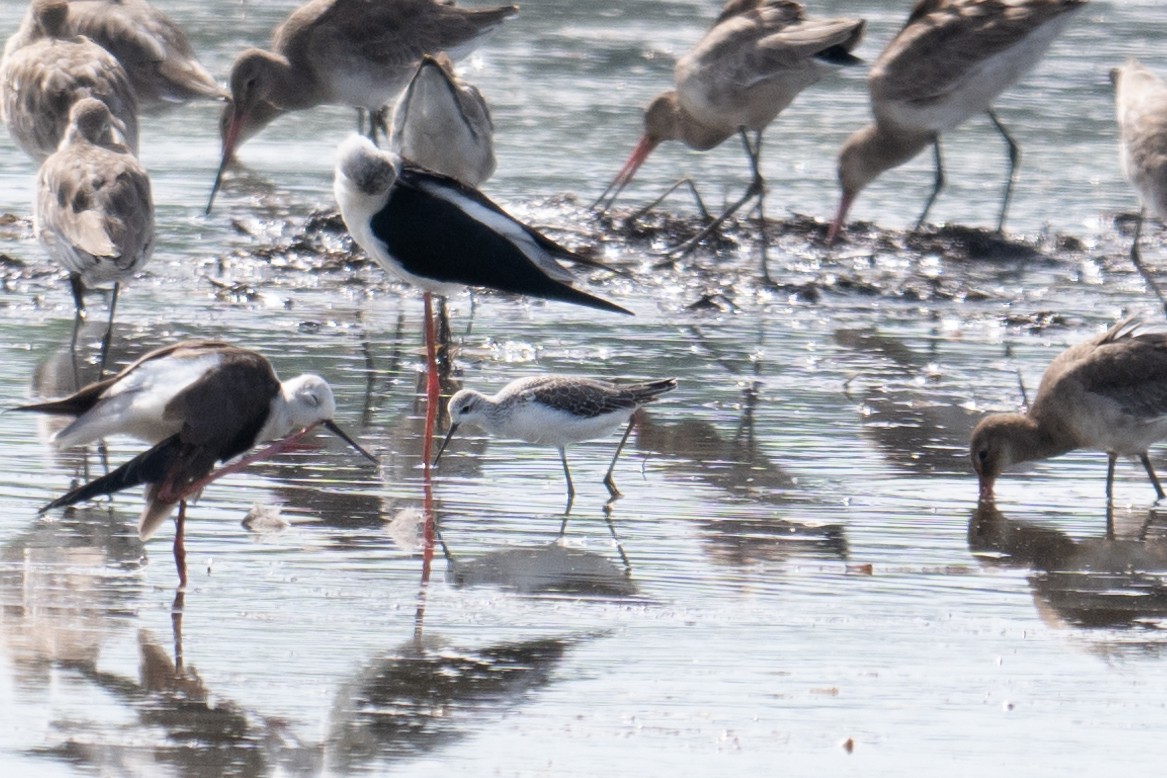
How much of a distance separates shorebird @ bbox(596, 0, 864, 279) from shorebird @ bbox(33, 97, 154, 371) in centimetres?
369

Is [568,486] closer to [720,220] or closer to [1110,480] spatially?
[1110,480]

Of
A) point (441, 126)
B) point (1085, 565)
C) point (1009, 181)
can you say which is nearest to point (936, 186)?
point (1009, 181)

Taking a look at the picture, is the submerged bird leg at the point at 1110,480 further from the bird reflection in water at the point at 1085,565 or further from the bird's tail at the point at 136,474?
the bird's tail at the point at 136,474

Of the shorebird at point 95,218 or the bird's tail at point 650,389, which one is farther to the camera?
the shorebird at point 95,218

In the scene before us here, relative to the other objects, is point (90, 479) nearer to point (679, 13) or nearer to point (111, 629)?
point (111, 629)

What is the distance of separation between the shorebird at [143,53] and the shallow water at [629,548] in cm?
91

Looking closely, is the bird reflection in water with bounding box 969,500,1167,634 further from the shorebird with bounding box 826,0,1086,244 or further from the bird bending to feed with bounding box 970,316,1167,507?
the shorebird with bounding box 826,0,1086,244

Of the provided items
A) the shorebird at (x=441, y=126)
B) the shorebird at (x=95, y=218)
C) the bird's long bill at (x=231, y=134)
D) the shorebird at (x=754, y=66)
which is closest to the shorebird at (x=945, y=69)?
the shorebird at (x=754, y=66)

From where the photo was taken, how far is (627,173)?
13.5m

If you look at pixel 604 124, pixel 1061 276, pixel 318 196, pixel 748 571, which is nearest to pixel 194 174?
pixel 318 196

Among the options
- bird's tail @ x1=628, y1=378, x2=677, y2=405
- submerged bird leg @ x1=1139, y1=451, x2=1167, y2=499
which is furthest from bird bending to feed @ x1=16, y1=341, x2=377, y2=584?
submerged bird leg @ x1=1139, y1=451, x2=1167, y2=499

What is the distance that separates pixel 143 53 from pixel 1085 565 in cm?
873

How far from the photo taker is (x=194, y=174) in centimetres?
1371

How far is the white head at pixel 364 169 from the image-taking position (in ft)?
27.3
